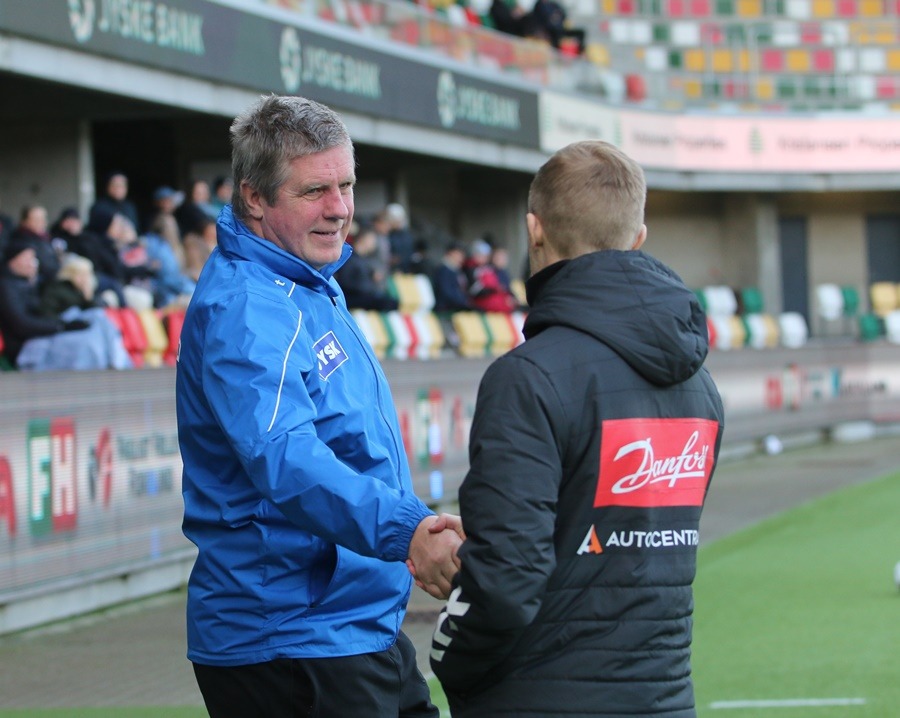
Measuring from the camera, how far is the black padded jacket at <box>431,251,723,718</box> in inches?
110

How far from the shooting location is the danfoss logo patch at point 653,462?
2.93 m

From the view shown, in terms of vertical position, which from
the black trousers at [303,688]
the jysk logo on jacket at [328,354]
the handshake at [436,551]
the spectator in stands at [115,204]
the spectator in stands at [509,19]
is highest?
the spectator in stands at [509,19]

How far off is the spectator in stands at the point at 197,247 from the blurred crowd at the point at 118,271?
1 cm

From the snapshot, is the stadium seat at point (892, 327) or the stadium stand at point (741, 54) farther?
the stadium stand at point (741, 54)

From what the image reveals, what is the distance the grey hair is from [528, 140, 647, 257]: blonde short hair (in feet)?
1.63

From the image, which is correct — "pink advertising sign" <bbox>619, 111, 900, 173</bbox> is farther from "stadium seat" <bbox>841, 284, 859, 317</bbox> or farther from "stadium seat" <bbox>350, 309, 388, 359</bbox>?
"stadium seat" <bbox>350, 309, 388, 359</bbox>

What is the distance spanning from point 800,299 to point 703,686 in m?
31.4

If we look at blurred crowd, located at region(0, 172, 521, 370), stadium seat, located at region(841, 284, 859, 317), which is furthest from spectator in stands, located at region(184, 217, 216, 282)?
stadium seat, located at region(841, 284, 859, 317)

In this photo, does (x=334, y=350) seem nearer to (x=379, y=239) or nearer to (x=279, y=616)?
(x=279, y=616)

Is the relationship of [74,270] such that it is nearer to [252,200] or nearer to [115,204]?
[115,204]

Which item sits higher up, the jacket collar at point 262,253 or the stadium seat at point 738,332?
the stadium seat at point 738,332

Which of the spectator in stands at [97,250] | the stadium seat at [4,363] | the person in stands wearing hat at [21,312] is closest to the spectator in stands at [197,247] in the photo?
the spectator in stands at [97,250]

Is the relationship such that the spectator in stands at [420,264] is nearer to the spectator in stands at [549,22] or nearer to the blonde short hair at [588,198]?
the spectator in stands at [549,22]

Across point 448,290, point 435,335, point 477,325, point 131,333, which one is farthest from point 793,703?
point 448,290
